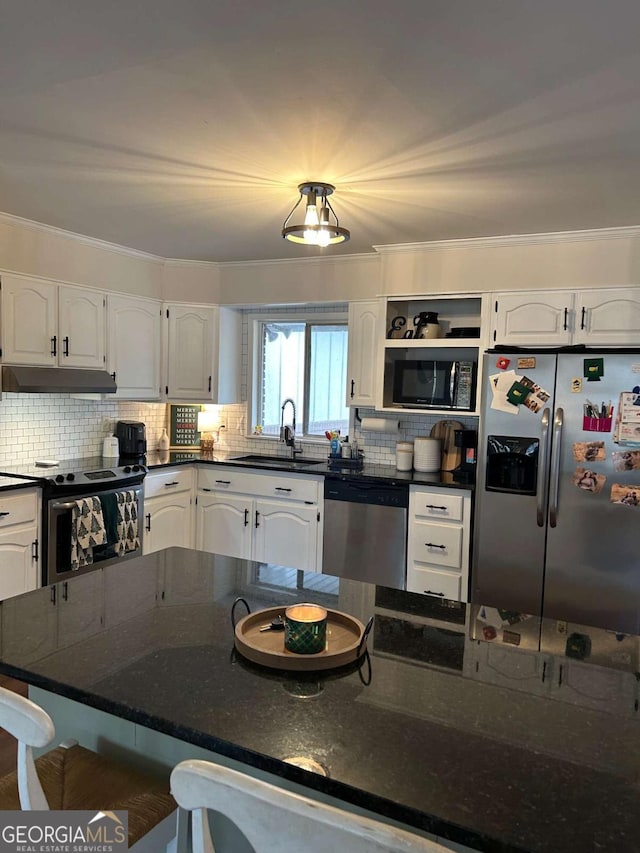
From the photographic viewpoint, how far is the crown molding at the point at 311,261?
14.0ft

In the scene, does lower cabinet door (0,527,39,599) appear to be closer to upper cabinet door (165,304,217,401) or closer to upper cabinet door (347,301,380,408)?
upper cabinet door (165,304,217,401)

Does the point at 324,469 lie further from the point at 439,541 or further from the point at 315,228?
the point at 315,228

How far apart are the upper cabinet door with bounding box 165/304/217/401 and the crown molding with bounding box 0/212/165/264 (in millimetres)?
430

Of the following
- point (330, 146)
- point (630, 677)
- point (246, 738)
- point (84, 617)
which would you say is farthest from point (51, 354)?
point (630, 677)

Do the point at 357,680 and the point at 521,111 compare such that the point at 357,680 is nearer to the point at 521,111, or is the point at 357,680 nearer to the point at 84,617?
the point at 84,617

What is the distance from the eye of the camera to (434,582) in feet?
12.3

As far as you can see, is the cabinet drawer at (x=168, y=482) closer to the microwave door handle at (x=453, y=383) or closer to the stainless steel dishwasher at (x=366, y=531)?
the stainless steel dishwasher at (x=366, y=531)

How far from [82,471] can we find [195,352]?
143 centimetres

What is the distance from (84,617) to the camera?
1612mm

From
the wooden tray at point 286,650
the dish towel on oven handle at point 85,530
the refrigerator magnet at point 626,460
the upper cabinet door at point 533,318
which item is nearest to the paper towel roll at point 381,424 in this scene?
the upper cabinet door at point 533,318

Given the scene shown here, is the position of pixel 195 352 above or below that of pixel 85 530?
above

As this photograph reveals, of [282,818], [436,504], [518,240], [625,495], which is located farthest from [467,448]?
[282,818]

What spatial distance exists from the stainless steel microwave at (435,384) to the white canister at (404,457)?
0.93 feet

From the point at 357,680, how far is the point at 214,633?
1.35ft
